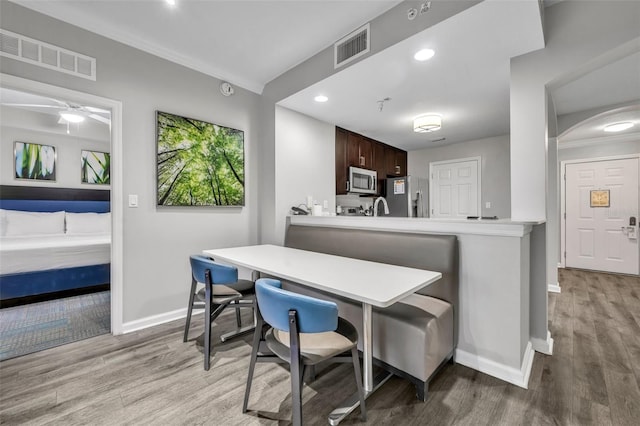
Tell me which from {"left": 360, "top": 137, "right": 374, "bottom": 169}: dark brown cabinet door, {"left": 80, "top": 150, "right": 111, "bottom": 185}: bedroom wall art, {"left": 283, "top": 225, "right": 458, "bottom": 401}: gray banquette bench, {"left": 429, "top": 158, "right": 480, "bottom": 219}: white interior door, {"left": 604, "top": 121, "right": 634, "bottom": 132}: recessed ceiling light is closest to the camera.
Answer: {"left": 283, "top": 225, "right": 458, "bottom": 401}: gray banquette bench

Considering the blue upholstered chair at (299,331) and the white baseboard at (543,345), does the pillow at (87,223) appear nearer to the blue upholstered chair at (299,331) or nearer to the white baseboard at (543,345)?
the blue upholstered chair at (299,331)

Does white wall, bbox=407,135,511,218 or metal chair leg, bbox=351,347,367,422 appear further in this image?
white wall, bbox=407,135,511,218

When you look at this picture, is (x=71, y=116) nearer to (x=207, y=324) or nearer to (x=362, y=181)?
(x=207, y=324)

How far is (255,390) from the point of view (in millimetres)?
1722

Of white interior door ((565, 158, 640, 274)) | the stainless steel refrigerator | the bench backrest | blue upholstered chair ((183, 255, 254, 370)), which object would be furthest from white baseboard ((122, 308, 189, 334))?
white interior door ((565, 158, 640, 274))

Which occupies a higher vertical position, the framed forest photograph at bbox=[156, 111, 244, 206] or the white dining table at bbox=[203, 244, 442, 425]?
the framed forest photograph at bbox=[156, 111, 244, 206]

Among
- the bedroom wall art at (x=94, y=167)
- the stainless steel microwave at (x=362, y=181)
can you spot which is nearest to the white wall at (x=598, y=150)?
the stainless steel microwave at (x=362, y=181)

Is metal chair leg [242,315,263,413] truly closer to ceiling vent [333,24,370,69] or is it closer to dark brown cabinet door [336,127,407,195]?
ceiling vent [333,24,370,69]

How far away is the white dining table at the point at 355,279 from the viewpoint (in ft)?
4.40

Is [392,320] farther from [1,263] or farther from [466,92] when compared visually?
[1,263]

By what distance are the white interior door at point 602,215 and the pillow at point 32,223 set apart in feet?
29.1

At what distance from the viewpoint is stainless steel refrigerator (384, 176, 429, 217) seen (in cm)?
475

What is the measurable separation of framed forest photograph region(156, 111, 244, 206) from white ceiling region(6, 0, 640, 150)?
66 cm

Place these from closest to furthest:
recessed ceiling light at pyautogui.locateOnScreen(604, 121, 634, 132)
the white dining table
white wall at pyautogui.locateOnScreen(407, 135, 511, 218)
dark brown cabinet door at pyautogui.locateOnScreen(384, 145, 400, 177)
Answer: the white dining table < recessed ceiling light at pyautogui.locateOnScreen(604, 121, 634, 132) < white wall at pyautogui.locateOnScreen(407, 135, 511, 218) < dark brown cabinet door at pyautogui.locateOnScreen(384, 145, 400, 177)
